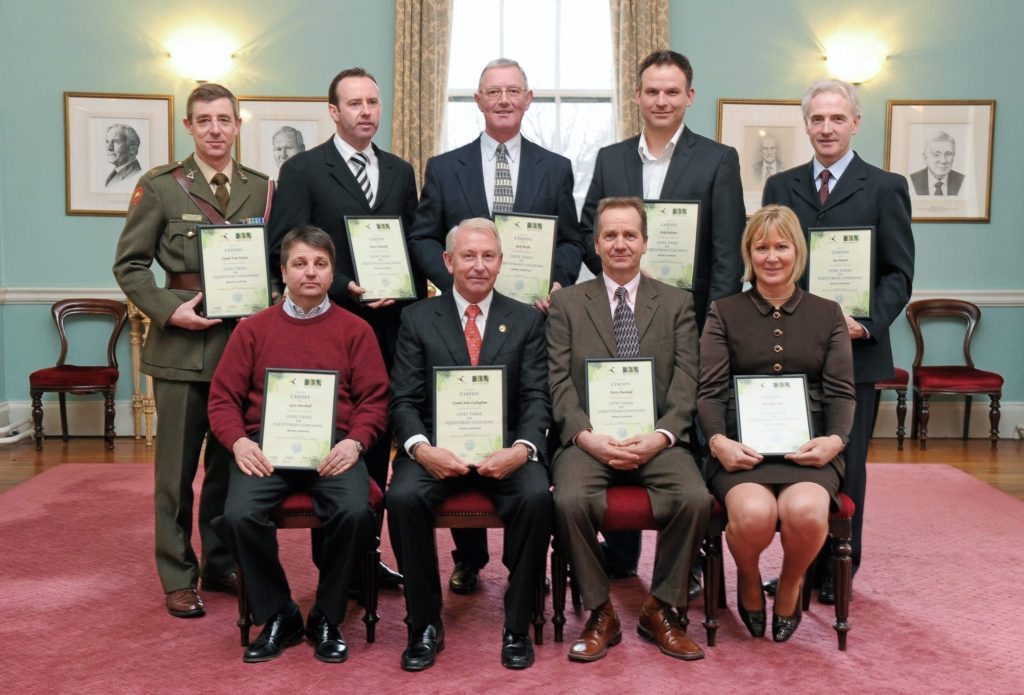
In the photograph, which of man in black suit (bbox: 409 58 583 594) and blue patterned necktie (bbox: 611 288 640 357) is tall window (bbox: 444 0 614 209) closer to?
man in black suit (bbox: 409 58 583 594)

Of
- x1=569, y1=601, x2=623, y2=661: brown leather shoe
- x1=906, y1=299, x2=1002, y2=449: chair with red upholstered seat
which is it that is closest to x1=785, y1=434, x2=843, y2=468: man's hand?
x1=569, y1=601, x2=623, y2=661: brown leather shoe

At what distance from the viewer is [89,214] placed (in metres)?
7.47

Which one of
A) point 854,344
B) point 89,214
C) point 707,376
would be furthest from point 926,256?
point 89,214

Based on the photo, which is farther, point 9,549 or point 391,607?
point 9,549

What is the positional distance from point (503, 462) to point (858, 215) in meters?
1.67

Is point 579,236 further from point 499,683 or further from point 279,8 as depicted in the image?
point 279,8

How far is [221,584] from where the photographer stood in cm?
383

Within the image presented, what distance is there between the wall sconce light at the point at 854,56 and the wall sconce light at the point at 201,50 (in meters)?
4.59

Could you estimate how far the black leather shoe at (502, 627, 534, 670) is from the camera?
3.07 meters

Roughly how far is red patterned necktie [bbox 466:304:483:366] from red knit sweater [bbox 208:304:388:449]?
0.32 m

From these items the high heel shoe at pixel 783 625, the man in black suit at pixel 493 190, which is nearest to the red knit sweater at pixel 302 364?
the man in black suit at pixel 493 190

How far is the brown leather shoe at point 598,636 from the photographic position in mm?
3123

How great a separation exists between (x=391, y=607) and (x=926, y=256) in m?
5.68

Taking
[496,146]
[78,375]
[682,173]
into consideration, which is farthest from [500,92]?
[78,375]
